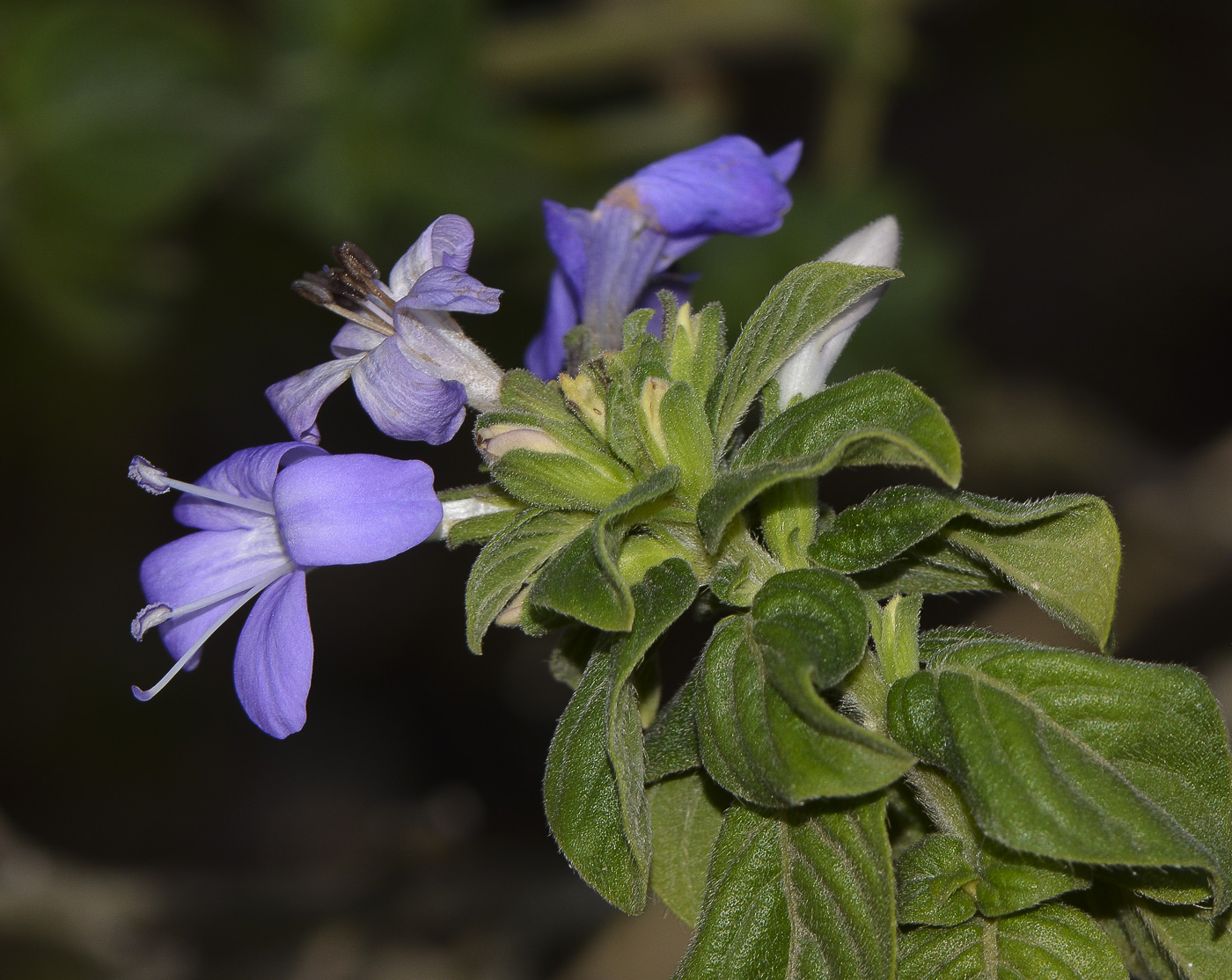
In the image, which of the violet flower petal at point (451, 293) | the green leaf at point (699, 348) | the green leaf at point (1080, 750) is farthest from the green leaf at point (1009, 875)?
the violet flower petal at point (451, 293)

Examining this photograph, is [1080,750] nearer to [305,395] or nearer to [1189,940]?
[1189,940]

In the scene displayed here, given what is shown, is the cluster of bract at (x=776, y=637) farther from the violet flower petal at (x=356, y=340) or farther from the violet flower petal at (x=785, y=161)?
the violet flower petal at (x=785, y=161)

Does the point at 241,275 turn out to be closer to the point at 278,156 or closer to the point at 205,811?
the point at 278,156

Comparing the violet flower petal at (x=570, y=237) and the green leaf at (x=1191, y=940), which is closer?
the green leaf at (x=1191, y=940)

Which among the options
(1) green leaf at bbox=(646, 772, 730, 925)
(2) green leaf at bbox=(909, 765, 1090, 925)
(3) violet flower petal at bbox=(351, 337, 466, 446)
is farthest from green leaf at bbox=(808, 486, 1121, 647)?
(3) violet flower petal at bbox=(351, 337, 466, 446)

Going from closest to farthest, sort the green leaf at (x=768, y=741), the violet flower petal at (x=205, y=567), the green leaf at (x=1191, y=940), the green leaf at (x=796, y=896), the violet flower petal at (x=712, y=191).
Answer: the green leaf at (x=768, y=741), the green leaf at (x=796, y=896), the green leaf at (x=1191, y=940), the violet flower petal at (x=205, y=567), the violet flower petal at (x=712, y=191)

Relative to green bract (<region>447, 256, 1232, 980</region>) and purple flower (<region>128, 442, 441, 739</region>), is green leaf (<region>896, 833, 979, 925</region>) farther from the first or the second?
purple flower (<region>128, 442, 441, 739</region>)

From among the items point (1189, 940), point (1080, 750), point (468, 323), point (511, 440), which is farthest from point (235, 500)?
point (468, 323)
